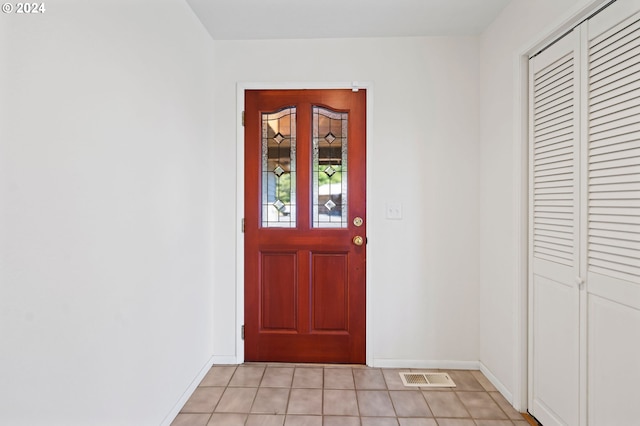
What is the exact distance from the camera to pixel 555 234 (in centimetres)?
175

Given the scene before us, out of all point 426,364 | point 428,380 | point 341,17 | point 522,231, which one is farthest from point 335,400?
point 341,17

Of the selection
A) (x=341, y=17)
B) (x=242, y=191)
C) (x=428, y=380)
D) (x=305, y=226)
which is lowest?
(x=428, y=380)

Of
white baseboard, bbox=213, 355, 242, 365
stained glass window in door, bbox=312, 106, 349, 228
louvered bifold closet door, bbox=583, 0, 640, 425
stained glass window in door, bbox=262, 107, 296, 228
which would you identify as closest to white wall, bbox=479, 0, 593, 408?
louvered bifold closet door, bbox=583, 0, 640, 425

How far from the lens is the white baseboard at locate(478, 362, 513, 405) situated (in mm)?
2094

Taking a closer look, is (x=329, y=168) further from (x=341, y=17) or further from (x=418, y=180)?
(x=341, y=17)

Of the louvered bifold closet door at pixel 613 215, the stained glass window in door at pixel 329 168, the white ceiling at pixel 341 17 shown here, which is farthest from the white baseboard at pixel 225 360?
the white ceiling at pixel 341 17

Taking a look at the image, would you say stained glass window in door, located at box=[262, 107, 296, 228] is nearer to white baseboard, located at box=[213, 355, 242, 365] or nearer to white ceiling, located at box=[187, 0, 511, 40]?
white ceiling, located at box=[187, 0, 511, 40]

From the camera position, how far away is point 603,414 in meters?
1.45

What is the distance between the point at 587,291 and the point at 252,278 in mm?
2039

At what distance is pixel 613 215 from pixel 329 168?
5.56 ft

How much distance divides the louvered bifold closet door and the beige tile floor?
0.69 metres

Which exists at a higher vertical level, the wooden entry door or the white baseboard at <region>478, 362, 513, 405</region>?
the wooden entry door

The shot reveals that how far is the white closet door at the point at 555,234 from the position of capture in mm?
1611

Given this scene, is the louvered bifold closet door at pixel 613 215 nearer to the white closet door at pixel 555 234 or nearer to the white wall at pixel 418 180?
the white closet door at pixel 555 234
